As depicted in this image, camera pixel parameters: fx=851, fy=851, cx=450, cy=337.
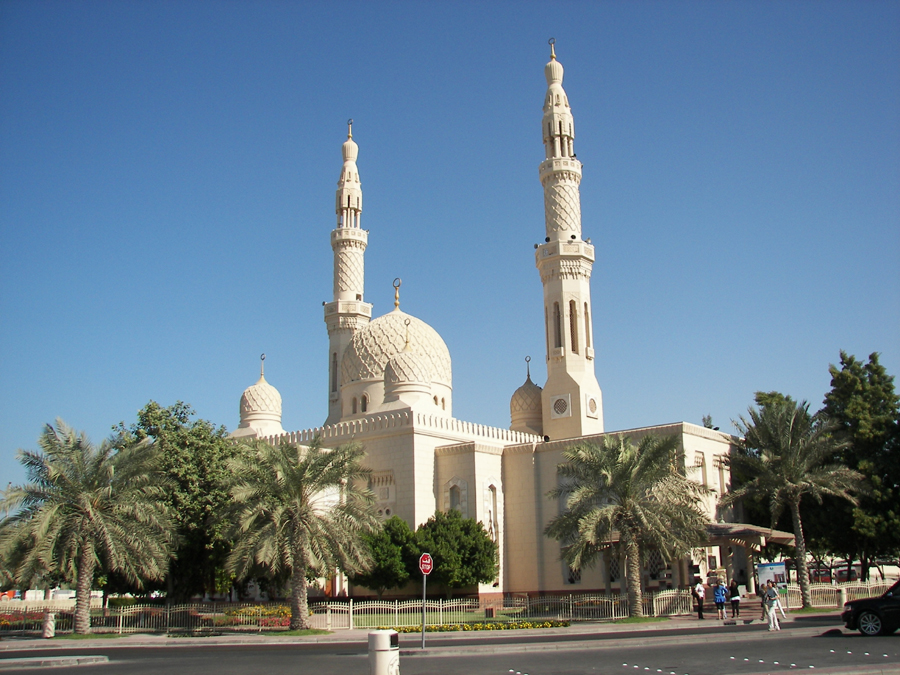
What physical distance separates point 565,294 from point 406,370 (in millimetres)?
7098

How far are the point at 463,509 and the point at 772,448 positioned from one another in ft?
34.3

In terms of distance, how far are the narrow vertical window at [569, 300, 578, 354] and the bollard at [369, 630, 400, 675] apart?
23927mm

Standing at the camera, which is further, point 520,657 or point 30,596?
point 30,596

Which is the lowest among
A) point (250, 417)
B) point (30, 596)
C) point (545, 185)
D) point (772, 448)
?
point (30, 596)

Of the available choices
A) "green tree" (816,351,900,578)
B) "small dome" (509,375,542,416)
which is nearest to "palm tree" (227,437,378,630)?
"small dome" (509,375,542,416)

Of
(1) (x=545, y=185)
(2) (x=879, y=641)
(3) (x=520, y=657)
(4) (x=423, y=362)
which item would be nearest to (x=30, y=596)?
(4) (x=423, y=362)

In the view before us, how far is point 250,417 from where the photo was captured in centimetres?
3888

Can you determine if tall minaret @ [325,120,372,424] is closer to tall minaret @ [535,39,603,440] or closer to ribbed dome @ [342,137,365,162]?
ribbed dome @ [342,137,365,162]

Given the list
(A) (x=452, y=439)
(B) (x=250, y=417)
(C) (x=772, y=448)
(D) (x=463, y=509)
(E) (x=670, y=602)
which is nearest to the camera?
(E) (x=670, y=602)

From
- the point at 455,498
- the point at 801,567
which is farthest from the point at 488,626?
the point at 801,567

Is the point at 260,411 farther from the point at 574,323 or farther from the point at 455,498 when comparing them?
the point at 574,323

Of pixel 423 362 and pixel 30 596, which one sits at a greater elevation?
pixel 423 362

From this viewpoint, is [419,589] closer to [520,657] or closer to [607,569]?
[607,569]

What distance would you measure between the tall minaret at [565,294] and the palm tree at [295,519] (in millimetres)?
12311
